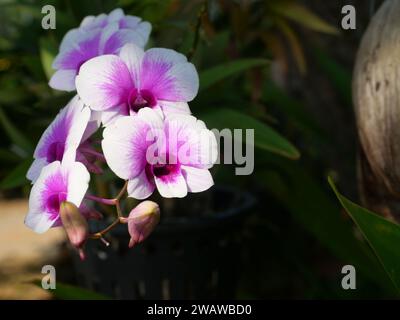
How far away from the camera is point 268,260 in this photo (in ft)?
4.28

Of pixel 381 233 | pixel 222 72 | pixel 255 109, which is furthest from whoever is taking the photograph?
pixel 255 109

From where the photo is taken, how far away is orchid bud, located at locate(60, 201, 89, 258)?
0.43 meters

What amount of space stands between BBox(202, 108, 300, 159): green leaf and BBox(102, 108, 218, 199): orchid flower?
0.25m

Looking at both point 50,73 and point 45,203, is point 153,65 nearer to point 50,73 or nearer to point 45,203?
point 45,203

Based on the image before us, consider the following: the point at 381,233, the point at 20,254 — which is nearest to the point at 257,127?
the point at 381,233

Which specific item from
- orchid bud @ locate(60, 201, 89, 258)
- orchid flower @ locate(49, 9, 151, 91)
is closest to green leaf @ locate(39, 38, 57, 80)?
orchid flower @ locate(49, 9, 151, 91)

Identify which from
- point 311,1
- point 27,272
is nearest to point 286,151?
point 311,1

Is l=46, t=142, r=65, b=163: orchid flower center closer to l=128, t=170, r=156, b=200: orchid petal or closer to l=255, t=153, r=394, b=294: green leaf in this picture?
l=128, t=170, r=156, b=200: orchid petal

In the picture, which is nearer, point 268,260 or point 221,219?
point 221,219

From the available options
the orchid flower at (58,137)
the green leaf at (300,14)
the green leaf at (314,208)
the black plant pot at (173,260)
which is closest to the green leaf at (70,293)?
the black plant pot at (173,260)

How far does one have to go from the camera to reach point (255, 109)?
37.7 inches

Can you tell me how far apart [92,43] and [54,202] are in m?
0.19

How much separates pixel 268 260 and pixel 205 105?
517mm

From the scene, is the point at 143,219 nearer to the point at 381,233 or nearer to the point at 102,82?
the point at 102,82
